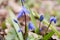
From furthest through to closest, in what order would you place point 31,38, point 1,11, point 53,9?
point 53,9, point 1,11, point 31,38

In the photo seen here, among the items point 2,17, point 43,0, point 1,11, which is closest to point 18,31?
point 2,17

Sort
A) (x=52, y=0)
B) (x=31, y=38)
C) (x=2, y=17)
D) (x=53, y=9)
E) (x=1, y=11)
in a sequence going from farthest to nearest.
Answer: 1. (x=52, y=0)
2. (x=53, y=9)
3. (x=1, y=11)
4. (x=2, y=17)
5. (x=31, y=38)

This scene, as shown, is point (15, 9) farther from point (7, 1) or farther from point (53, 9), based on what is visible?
point (53, 9)

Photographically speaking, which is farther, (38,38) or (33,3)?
(33,3)

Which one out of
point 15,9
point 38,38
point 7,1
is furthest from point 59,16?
point 38,38

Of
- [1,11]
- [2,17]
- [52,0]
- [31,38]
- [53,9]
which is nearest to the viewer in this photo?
[31,38]

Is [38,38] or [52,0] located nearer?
[38,38]

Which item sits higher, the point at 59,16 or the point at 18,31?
the point at 18,31

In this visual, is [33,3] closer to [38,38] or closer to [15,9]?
[15,9]

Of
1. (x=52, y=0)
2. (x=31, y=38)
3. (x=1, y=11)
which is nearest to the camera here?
(x=31, y=38)
